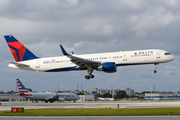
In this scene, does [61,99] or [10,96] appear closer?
[61,99]

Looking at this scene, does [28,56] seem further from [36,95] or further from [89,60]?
[36,95]

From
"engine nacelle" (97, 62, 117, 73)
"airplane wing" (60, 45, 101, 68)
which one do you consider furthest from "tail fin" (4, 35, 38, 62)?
"engine nacelle" (97, 62, 117, 73)

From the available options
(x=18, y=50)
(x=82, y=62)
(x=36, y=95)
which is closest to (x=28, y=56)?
(x=18, y=50)

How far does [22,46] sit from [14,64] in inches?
255

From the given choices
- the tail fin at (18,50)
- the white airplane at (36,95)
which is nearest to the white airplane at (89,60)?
the tail fin at (18,50)

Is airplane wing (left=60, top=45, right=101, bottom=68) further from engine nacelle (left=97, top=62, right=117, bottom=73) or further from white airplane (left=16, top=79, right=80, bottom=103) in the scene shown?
white airplane (left=16, top=79, right=80, bottom=103)

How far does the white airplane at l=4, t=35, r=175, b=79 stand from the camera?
5544 cm

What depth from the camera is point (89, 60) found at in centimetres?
5650

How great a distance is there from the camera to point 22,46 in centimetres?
6581

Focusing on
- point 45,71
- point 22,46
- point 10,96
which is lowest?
point 10,96

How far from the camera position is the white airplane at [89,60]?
5544cm

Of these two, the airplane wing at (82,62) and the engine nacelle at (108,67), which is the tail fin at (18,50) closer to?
the airplane wing at (82,62)

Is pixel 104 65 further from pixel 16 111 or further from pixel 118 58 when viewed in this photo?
pixel 16 111

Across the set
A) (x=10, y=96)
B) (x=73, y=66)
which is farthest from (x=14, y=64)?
(x=10, y=96)
